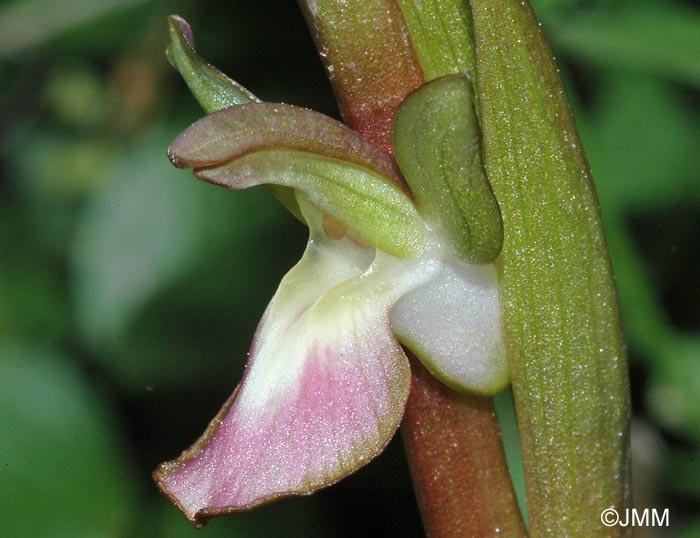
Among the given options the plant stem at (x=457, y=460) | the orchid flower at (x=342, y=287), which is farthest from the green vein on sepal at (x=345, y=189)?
the plant stem at (x=457, y=460)

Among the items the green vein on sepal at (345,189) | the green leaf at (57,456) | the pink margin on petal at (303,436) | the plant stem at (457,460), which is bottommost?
the green leaf at (57,456)

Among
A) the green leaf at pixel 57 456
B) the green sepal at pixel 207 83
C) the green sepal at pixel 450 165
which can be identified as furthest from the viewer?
the green leaf at pixel 57 456

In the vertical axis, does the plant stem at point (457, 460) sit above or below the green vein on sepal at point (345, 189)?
below

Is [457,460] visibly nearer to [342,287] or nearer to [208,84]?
[342,287]

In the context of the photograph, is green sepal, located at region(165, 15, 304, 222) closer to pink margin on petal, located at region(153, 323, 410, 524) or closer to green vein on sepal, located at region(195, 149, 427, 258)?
green vein on sepal, located at region(195, 149, 427, 258)

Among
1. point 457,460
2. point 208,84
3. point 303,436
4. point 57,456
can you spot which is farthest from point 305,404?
point 57,456

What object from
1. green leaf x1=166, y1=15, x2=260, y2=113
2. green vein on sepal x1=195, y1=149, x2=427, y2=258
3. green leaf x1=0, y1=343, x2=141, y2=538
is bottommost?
green leaf x1=0, y1=343, x2=141, y2=538

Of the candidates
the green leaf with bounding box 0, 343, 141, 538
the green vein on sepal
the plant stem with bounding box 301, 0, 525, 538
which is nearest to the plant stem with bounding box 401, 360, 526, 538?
the plant stem with bounding box 301, 0, 525, 538

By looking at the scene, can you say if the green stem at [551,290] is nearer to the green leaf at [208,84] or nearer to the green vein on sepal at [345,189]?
the green vein on sepal at [345,189]
